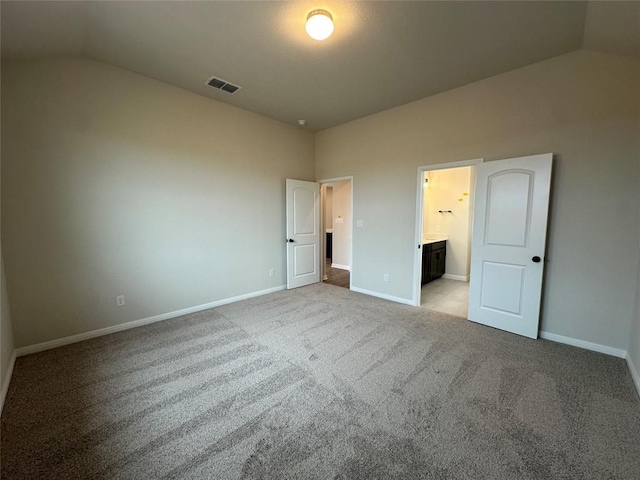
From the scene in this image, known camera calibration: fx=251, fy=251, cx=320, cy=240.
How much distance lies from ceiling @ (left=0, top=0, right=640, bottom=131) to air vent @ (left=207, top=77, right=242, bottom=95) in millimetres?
103

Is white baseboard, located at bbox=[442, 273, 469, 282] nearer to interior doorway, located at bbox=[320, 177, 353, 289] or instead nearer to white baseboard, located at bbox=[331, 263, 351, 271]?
interior doorway, located at bbox=[320, 177, 353, 289]

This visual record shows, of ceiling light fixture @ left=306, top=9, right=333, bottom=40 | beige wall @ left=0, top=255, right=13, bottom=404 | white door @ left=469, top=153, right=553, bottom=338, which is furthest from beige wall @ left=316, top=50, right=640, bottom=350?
beige wall @ left=0, top=255, right=13, bottom=404

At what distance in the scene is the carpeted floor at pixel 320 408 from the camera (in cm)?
138

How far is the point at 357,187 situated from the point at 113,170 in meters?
3.34

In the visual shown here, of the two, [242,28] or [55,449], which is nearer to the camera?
[55,449]

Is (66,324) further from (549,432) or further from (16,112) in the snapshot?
(549,432)

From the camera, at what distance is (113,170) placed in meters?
2.81

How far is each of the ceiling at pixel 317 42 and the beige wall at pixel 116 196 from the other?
352mm

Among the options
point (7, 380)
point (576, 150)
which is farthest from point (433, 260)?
point (7, 380)

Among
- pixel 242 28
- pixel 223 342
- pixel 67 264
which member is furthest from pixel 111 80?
pixel 223 342

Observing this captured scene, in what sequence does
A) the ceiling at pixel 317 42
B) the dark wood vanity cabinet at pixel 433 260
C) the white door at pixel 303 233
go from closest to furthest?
the ceiling at pixel 317 42, the white door at pixel 303 233, the dark wood vanity cabinet at pixel 433 260

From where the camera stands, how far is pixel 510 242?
2.86 meters

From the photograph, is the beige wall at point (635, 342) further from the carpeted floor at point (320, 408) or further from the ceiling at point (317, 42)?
the ceiling at point (317, 42)

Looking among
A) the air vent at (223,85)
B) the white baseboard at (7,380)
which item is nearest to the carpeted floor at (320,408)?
the white baseboard at (7,380)
